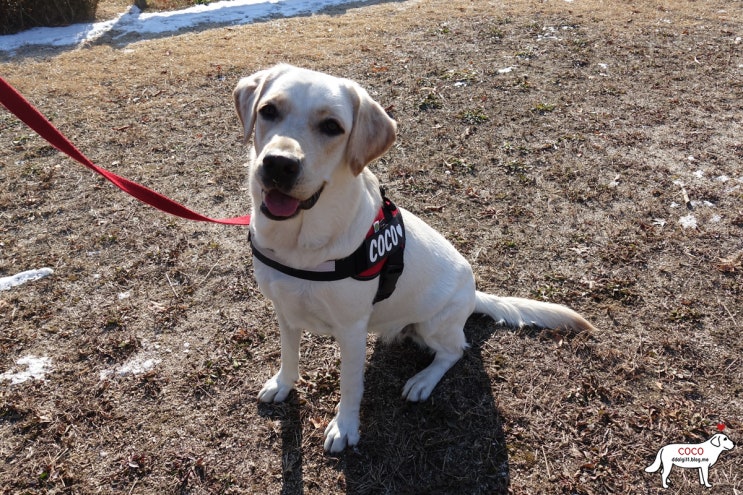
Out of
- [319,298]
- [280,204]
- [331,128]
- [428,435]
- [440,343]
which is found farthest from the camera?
[440,343]

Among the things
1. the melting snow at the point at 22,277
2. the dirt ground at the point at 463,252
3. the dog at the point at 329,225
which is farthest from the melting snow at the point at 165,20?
the dog at the point at 329,225

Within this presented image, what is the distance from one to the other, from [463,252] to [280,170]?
2593 millimetres

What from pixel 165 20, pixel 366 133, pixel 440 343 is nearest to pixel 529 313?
pixel 440 343

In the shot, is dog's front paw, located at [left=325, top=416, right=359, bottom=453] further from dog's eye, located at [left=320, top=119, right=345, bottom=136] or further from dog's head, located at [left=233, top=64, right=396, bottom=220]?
dog's eye, located at [left=320, top=119, right=345, bottom=136]

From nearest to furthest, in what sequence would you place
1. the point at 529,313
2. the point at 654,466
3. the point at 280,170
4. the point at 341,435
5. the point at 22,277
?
the point at 280,170 → the point at 654,466 → the point at 341,435 → the point at 529,313 → the point at 22,277

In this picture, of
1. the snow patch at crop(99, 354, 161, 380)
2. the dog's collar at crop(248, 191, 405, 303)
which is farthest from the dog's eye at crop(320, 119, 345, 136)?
the snow patch at crop(99, 354, 161, 380)

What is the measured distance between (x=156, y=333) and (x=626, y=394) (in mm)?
3265

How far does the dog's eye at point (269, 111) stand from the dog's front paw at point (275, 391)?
1667mm

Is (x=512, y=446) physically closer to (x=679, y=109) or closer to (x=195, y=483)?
(x=195, y=483)

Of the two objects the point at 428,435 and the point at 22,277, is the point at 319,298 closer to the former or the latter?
the point at 428,435

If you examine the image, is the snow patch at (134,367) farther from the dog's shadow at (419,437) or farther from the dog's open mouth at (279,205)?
the dog's open mouth at (279,205)

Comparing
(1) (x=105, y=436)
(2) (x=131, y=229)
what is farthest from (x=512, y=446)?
(2) (x=131, y=229)

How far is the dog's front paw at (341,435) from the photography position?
2.85 metres

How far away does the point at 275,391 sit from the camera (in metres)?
3.13
